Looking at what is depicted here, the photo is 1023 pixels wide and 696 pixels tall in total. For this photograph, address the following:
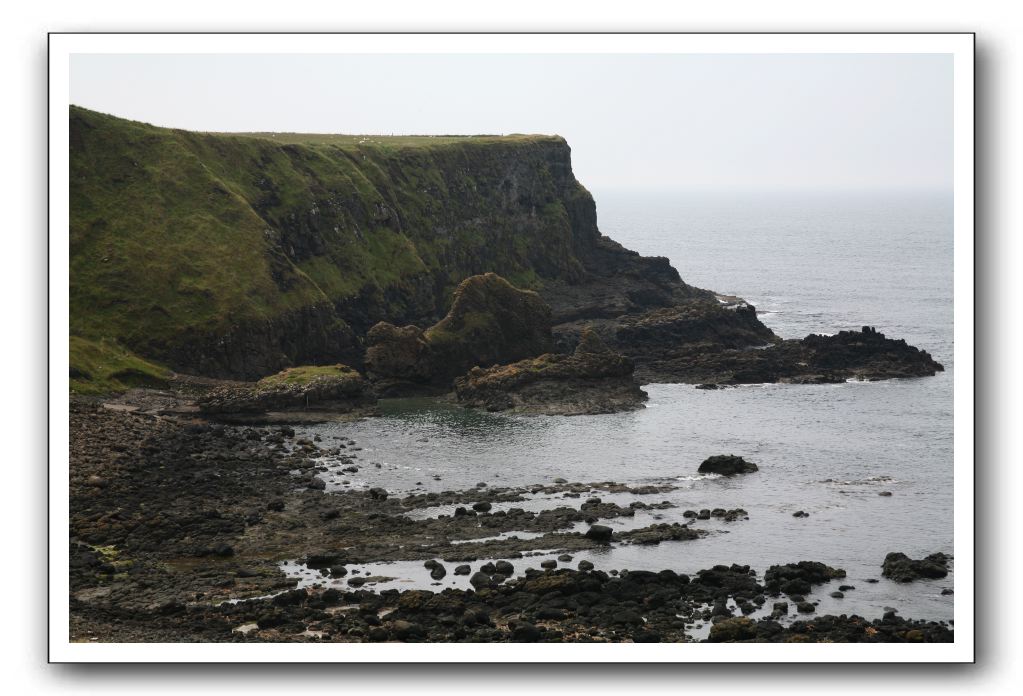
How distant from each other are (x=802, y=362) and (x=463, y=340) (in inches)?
1047

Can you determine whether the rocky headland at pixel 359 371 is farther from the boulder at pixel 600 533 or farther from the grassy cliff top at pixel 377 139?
the grassy cliff top at pixel 377 139

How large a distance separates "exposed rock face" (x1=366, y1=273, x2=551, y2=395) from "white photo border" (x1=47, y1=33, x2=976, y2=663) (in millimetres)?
56226

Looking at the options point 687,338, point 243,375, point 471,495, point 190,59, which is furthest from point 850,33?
point 687,338

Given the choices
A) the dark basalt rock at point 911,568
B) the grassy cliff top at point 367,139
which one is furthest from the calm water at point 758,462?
the grassy cliff top at point 367,139

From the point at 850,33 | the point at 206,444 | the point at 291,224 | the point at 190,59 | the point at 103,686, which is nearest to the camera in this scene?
the point at 103,686

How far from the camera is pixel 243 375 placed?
9000 centimetres

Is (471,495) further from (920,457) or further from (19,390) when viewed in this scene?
(19,390)

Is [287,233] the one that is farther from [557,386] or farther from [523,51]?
[523,51]

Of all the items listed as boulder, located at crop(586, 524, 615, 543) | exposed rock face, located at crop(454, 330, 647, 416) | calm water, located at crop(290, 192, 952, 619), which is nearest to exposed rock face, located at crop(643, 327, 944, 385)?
calm water, located at crop(290, 192, 952, 619)

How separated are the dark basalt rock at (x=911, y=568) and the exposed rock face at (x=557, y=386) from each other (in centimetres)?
3521

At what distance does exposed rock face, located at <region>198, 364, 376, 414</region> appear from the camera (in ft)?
262

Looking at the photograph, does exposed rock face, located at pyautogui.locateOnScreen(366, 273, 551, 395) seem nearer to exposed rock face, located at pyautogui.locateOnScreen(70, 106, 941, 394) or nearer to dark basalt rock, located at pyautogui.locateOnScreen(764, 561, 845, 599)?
exposed rock face, located at pyautogui.locateOnScreen(70, 106, 941, 394)

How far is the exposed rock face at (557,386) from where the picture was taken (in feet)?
285

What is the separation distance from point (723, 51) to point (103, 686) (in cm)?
2378
